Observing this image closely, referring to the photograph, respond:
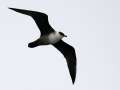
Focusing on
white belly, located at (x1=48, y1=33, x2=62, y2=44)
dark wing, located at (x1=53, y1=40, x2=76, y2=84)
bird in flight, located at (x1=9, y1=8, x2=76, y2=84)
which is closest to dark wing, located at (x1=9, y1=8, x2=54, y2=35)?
bird in flight, located at (x1=9, y1=8, x2=76, y2=84)

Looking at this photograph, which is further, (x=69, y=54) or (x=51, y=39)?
(x=69, y=54)

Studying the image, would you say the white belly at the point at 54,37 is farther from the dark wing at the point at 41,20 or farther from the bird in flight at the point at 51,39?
the dark wing at the point at 41,20

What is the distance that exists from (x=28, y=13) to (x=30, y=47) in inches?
57.6

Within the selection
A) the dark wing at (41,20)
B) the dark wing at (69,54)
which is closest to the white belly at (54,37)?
the dark wing at (41,20)

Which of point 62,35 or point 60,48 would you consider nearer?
point 62,35

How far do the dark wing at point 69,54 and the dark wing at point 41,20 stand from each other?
137 cm

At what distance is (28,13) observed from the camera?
1875 cm

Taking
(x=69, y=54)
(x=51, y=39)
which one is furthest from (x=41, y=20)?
(x=69, y=54)

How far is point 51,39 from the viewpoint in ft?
64.5

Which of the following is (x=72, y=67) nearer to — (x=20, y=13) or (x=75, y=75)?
(x=75, y=75)

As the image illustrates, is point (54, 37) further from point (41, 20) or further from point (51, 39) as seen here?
point (41, 20)

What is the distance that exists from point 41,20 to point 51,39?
949mm

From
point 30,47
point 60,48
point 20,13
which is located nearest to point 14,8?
point 20,13

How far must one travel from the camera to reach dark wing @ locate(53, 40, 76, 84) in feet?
69.0
